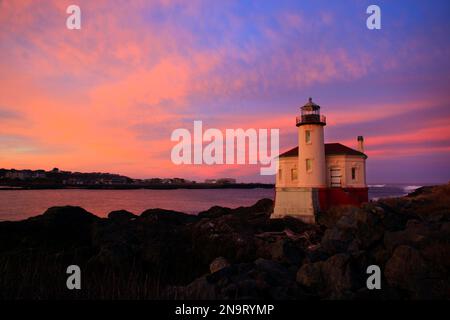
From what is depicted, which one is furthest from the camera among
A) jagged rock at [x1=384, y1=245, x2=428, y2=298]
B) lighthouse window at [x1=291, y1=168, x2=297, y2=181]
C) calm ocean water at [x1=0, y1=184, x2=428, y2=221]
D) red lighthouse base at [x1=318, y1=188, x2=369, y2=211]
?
calm ocean water at [x1=0, y1=184, x2=428, y2=221]

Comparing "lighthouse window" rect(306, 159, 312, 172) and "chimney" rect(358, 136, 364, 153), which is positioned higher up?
"chimney" rect(358, 136, 364, 153)

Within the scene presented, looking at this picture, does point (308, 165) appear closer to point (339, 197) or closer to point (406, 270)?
point (339, 197)

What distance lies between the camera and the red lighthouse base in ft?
73.5

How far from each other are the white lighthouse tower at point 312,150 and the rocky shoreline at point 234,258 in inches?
107

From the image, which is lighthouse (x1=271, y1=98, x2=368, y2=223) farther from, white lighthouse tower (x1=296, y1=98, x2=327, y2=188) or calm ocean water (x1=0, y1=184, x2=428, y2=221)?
calm ocean water (x1=0, y1=184, x2=428, y2=221)

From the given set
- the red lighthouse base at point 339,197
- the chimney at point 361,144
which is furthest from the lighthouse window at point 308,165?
the chimney at point 361,144

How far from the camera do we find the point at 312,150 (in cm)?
2278

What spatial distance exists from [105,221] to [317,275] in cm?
1410

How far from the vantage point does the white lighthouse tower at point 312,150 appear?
22.6 m

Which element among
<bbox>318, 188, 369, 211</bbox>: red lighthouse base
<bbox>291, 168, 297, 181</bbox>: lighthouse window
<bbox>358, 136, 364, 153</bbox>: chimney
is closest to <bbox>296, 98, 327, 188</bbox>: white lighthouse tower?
<bbox>318, 188, 369, 211</bbox>: red lighthouse base

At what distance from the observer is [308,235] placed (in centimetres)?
1753

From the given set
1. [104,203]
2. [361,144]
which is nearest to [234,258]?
[361,144]
